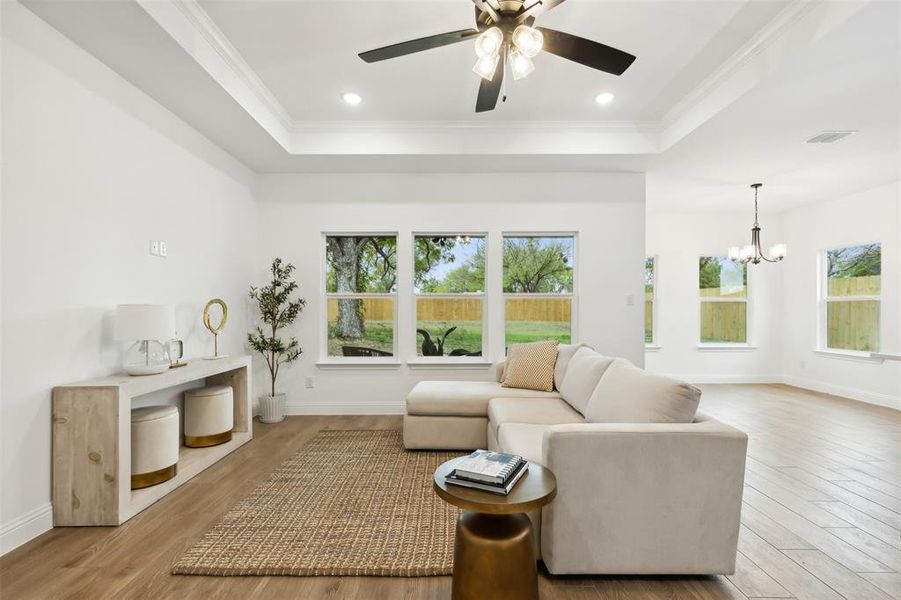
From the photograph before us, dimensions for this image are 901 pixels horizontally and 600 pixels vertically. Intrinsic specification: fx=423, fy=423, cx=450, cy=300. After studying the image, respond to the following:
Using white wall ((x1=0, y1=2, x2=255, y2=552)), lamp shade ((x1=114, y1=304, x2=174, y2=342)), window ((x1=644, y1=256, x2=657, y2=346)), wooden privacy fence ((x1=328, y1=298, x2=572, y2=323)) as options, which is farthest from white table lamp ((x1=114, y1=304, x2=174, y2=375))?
window ((x1=644, y1=256, x2=657, y2=346))

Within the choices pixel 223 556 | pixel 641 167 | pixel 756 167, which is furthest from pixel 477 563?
pixel 756 167

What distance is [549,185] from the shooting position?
15.3 feet

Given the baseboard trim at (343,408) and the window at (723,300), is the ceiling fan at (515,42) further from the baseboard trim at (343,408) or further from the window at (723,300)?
the window at (723,300)

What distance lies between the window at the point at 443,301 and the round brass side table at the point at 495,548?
3.23 metres

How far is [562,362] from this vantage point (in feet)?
11.7

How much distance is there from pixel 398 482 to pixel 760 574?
1.95m

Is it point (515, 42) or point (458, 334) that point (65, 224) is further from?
point (458, 334)

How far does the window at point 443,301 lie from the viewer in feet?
15.8

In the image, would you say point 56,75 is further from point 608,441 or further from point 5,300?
point 608,441

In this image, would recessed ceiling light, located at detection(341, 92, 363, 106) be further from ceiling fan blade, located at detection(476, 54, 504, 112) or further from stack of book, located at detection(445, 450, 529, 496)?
stack of book, located at detection(445, 450, 529, 496)

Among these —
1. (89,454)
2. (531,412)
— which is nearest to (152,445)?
(89,454)

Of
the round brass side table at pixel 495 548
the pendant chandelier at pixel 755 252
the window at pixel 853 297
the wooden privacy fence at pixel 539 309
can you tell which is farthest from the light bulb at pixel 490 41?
the window at pixel 853 297

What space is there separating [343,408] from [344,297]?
4.04ft

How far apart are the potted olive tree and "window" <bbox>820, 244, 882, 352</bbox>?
7207 millimetres
